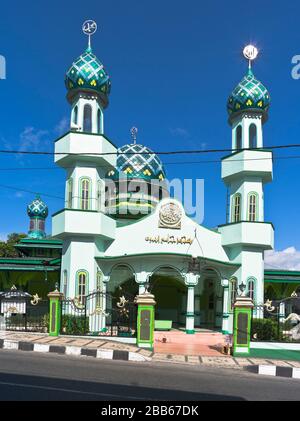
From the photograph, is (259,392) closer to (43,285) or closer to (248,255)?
(248,255)

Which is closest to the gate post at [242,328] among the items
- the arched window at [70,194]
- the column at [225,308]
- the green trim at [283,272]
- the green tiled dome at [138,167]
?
the column at [225,308]

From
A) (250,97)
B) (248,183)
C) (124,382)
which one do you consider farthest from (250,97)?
(124,382)

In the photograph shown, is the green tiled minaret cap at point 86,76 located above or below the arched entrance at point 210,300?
above

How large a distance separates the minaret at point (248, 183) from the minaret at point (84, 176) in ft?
17.5

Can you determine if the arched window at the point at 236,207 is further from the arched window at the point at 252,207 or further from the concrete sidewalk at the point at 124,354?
the concrete sidewalk at the point at 124,354

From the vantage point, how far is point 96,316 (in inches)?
695

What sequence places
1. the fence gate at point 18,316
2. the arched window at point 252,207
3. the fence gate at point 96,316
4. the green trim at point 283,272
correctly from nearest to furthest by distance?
the fence gate at point 96,316, the fence gate at point 18,316, the arched window at point 252,207, the green trim at point 283,272

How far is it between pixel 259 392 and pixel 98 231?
11.3 meters

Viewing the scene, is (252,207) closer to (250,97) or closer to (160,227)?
(160,227)

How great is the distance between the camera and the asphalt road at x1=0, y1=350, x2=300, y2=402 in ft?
20.0

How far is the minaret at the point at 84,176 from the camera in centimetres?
1750

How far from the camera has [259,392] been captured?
6965 millimetres

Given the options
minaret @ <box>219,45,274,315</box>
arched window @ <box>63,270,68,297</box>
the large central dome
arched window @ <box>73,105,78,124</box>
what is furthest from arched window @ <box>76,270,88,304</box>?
arched window @ <box>73,105,78,124</box>

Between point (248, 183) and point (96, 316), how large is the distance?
8676 millimetres
